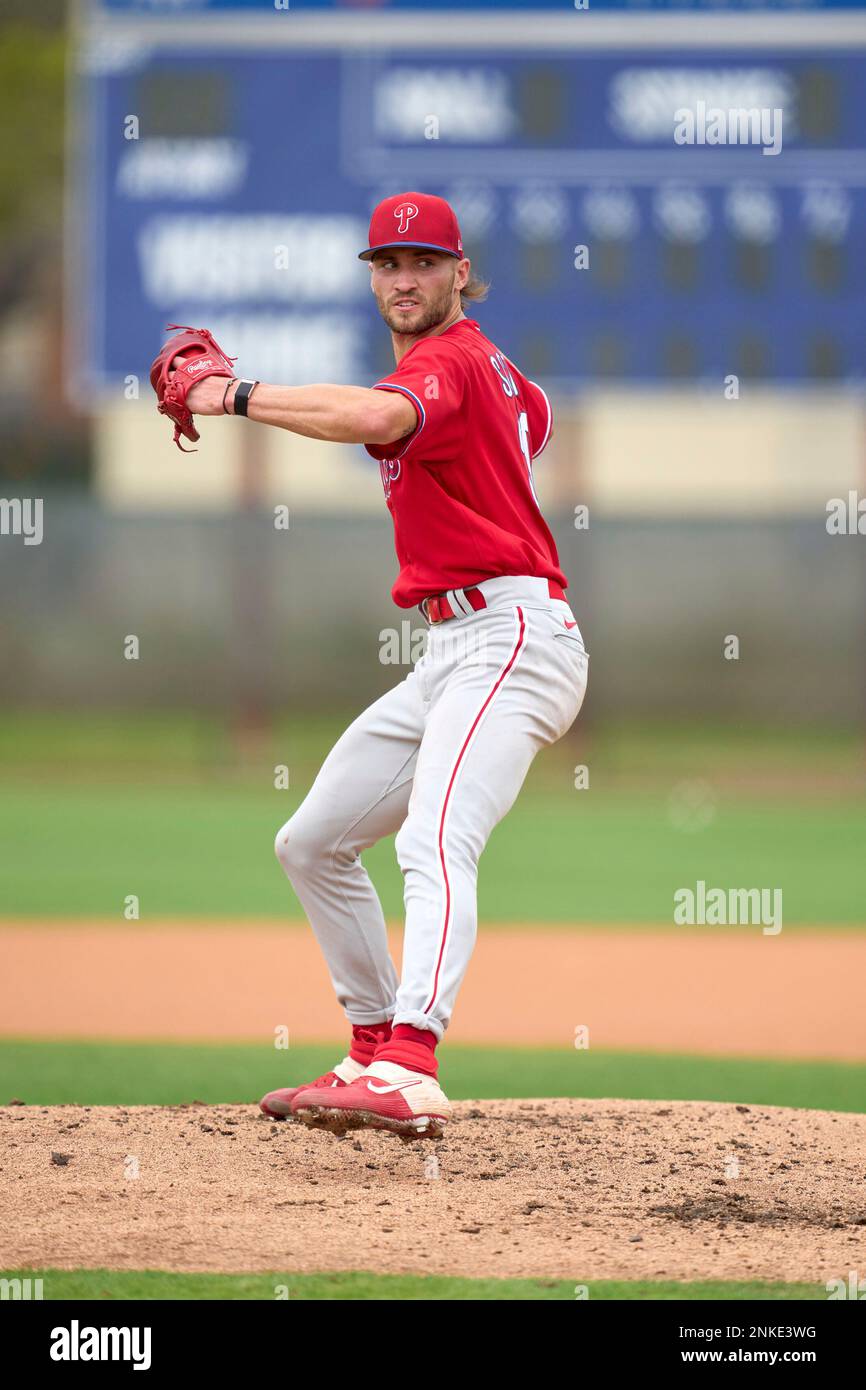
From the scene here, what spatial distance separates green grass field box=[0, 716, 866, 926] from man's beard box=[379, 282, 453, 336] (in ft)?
17.5

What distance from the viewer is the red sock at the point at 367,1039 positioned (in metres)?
4.29

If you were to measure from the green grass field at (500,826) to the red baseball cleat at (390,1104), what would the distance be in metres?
5.31

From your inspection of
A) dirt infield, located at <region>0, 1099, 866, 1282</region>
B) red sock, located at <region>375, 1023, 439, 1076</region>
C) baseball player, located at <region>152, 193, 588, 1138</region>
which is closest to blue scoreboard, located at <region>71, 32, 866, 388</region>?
baseball player, located at <region>152, 193, 588, 1138</region>

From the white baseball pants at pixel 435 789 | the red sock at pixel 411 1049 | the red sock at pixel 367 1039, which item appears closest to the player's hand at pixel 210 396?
the white baseball pants at pixel 435 789

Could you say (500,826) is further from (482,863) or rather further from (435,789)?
(435,789)

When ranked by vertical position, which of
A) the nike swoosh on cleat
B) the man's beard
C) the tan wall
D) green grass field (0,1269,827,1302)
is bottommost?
green grass field (0,1269,827,1302)

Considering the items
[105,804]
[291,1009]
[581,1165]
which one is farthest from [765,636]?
[581,1165]

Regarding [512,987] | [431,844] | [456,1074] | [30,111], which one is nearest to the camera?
[431,844]

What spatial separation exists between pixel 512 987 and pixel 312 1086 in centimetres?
331

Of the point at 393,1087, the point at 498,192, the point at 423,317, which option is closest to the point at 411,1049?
the point at 393,1087

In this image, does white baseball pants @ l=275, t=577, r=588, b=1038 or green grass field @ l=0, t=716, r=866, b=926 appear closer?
white baseball pants @ l=275, t=577, r=588, b=1038

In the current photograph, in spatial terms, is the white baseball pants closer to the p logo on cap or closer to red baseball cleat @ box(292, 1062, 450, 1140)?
red baseball cleat @ box(292, 1062, 450, 1140)

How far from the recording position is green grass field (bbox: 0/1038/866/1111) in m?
5.38

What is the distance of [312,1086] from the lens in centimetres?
→ 418
